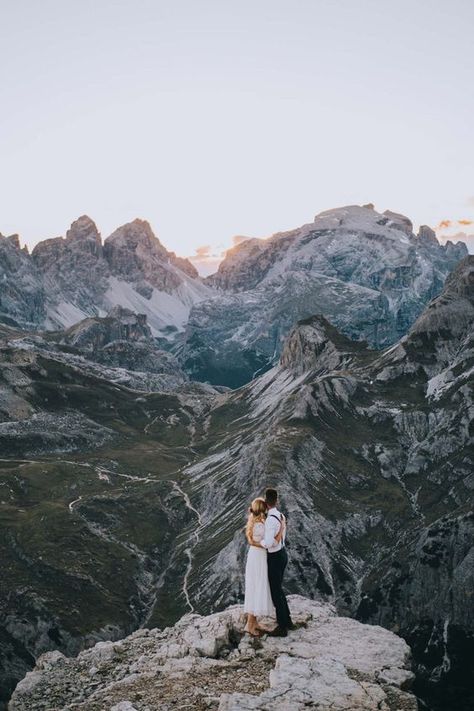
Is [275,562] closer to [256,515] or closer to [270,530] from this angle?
[270,530]

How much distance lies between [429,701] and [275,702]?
177811mm

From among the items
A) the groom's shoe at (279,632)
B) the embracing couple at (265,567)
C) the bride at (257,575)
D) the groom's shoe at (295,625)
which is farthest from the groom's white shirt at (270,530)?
the groom's shoe at (295,625)

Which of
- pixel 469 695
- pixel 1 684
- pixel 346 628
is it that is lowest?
pixel 469 695

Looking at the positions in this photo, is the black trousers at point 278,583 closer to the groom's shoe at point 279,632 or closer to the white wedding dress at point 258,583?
the groom's shoe at point 279,632

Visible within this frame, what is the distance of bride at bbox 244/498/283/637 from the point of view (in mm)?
37062

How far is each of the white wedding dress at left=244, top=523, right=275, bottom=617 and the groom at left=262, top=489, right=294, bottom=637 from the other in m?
0.35

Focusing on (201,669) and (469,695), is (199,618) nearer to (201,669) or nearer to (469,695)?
(201,669)

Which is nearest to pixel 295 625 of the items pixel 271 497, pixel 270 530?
pixel 270 530

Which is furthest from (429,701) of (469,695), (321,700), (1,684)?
(321,700)

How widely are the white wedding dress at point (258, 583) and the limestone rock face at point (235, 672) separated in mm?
1657

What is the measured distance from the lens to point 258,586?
3706 centimetres

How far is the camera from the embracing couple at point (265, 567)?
37.0 meters

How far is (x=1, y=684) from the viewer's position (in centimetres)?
18550

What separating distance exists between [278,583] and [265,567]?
1.38 m
